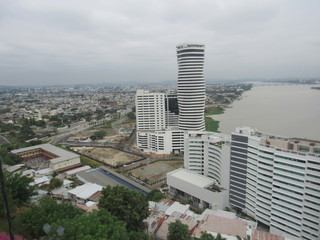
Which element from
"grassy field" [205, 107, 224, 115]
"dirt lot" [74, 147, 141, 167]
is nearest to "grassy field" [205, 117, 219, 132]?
"grassy field" [205, 107, 224, 115]

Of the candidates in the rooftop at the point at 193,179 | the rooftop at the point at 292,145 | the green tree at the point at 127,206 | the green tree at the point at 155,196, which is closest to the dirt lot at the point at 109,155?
the rooftop at the point at 193,179

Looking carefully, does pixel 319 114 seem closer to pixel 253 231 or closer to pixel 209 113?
pixel 209 113

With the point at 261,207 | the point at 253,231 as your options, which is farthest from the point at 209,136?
the point at 253,231

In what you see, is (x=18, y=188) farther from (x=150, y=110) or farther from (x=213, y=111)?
(x=213, y=111)

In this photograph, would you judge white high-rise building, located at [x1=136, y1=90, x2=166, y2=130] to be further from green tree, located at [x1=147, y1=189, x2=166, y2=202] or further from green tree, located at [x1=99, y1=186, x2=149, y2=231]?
green tree, located at [x1=99, y1=186, x2=149, y2=231]

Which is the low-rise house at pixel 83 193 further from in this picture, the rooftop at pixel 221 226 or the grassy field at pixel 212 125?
the grassy field at pixel 212 125

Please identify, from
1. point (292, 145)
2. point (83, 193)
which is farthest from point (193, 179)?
point (83, 193)

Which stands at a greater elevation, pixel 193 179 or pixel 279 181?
pixel 279 181
